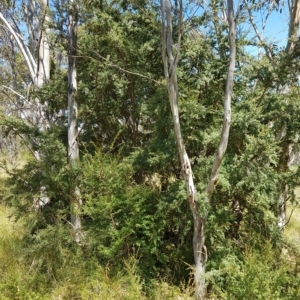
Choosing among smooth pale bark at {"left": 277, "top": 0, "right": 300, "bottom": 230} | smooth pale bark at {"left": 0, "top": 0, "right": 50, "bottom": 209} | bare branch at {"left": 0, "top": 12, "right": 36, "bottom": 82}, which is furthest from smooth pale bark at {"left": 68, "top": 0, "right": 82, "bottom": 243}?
smooth pale bark at {"left": 277, "top": 0, "right": 300, "bottom": 230}

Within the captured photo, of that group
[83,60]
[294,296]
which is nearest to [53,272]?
[294,296]

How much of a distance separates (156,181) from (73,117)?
172cm

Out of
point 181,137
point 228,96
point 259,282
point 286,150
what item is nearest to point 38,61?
point 181,137

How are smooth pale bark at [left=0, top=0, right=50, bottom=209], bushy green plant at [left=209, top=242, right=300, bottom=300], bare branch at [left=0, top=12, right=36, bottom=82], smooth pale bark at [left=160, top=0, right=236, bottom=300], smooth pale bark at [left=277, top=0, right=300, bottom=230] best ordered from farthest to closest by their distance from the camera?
bare branch at [left=0, top=12, right=36, bottom=82] < smooth pale bark at [left=0, top=0, right=50, bottom=209] < smooth pale bark at [left=277, top=0, right=300, bottom=230] < smooth pale bark at [left=160, top=0, right=236, bottom=300] < bushy green plant at [left=209, top=242, right=300, bottom=300]

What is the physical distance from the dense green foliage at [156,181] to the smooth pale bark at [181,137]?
173mm

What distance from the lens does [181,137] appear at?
3613mm

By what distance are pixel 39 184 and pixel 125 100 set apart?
207cm

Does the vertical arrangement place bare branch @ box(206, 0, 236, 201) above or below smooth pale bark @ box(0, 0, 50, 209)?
below

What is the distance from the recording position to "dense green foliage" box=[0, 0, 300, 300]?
407 centimetres

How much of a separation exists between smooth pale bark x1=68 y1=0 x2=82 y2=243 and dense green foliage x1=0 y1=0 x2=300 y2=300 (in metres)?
0.11

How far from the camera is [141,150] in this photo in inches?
186

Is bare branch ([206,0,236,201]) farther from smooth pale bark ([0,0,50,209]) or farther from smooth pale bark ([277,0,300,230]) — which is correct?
smooth pale bark ([0,0,50,209])

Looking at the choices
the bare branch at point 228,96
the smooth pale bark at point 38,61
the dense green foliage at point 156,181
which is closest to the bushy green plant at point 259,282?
the dense green foliage at point 156,181

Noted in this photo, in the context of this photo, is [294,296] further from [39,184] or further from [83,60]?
[83,60]
